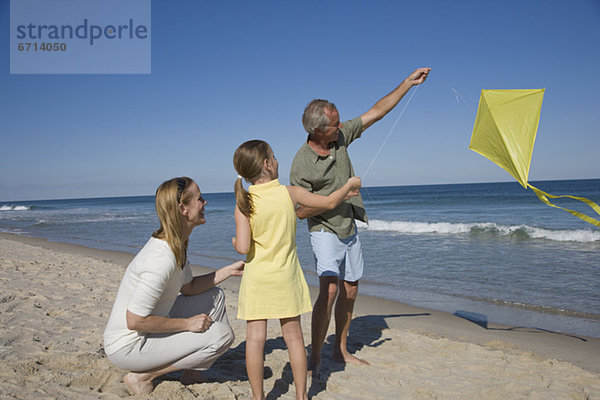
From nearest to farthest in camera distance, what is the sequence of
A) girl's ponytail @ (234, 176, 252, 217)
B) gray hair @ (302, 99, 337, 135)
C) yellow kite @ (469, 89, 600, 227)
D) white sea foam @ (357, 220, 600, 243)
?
girl's ponytail @ (234, 176, 252, 217) → gray hair @ (302, 99, 337, 135) → yellow kite @ (469, 89, 600, 227) → white sea foam @ (357, 220, 600, 243)

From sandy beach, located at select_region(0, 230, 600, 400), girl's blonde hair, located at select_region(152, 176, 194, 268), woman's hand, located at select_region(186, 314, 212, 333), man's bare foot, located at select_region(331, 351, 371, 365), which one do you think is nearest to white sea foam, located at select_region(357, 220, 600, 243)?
sandy beach, located at select_region(0, 230, 600, 400)

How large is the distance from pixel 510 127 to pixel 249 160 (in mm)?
→ 2512

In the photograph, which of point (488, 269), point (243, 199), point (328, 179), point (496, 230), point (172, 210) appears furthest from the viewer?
point (496, 230)

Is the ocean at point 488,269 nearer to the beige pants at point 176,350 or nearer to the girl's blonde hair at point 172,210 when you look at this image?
the beige pants at point 176,350

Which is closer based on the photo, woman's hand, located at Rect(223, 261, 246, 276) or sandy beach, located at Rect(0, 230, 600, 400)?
sandy beach, located at Rect(0, 230, 600, 400)

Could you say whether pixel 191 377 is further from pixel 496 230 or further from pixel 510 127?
pixel 496 230

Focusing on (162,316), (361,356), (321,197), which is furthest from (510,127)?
(162,316)

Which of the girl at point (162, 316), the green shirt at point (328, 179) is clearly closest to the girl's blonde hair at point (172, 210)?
the girl at point (162, 316)

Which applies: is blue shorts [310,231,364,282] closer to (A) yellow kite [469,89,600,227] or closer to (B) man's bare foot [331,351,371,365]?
(B) man's bare foot [331,351,371,365]

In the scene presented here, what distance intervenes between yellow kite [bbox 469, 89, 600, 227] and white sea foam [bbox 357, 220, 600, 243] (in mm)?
8818

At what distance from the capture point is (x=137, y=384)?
240 centimetres

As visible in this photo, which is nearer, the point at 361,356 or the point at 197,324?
the point at 197,324

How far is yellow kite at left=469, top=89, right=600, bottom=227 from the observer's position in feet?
11.6

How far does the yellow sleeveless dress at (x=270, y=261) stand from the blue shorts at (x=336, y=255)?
0.67 metres
